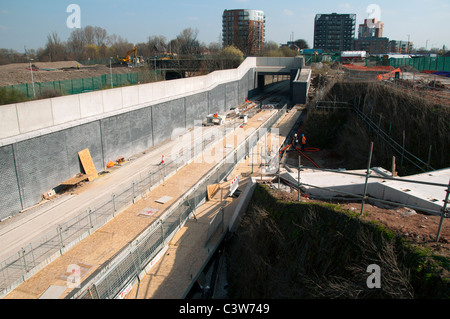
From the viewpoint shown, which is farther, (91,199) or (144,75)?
(144,75)

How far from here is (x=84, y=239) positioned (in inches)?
422

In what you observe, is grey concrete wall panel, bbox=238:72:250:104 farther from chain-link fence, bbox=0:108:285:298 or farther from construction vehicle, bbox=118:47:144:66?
chain-link fence, bbox=0:108:285:298

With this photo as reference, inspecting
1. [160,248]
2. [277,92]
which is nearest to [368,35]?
[277,92]

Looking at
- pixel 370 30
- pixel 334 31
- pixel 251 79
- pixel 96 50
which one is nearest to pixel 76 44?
pixel 96 50

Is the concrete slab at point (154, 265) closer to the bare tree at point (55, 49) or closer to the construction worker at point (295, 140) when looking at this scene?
the construction worker at point (295, 140)

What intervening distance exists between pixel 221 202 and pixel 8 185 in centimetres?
790

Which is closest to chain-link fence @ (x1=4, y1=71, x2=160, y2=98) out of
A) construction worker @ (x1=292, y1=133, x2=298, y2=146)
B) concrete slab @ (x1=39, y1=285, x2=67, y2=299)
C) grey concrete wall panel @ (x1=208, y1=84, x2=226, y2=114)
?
grey concrete wall panel @ (x1=208, y1=84, x2=226, y2=114)

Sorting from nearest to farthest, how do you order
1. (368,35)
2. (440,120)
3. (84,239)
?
(84,239) < (440,120) < (368,35)

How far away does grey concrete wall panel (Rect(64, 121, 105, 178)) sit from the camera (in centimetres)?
1507

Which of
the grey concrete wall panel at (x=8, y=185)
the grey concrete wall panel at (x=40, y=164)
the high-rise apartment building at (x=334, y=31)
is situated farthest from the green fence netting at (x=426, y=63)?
the high-rise apartment building at (x=334, y=31)
